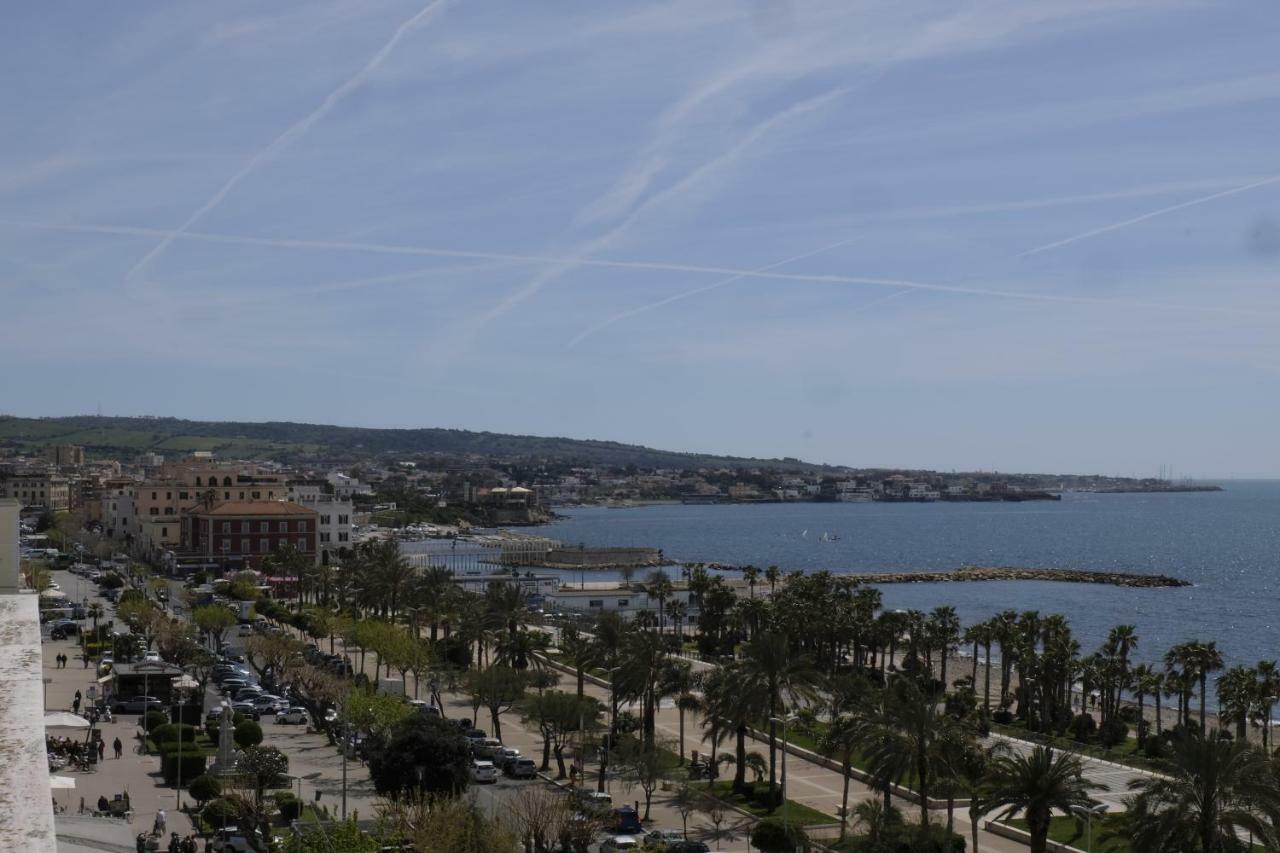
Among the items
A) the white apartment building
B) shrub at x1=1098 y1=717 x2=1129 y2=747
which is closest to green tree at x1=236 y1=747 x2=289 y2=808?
shrub at x1=1098 y1=717 x2=1129 y2=747

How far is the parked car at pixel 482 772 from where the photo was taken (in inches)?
1553

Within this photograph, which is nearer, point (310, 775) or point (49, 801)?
point (49, 801)

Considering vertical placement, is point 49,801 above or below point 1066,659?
above

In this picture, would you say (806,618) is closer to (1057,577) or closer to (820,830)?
(820,830)

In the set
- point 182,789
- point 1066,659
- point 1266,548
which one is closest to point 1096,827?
point 1066,659

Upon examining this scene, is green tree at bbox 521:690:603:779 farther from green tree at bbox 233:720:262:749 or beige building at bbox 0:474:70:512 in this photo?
beige building at bbox 0:474:70:512

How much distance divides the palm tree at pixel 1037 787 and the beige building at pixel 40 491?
15371cm

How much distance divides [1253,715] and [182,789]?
35.3 metres

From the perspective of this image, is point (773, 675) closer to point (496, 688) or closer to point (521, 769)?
point (521, 769)

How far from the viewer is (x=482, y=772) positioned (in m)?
39.6

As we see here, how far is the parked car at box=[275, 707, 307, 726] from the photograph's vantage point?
49031mm

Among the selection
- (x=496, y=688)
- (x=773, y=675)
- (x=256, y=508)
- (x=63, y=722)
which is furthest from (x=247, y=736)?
(x=256, y=508)

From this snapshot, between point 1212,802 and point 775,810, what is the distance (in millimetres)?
14230

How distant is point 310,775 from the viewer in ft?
131
